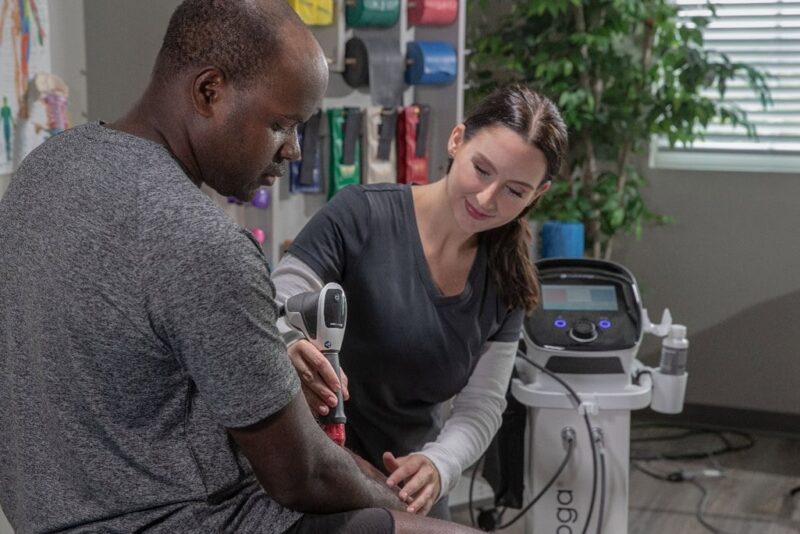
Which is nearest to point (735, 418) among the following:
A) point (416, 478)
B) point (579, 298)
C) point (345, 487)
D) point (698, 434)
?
point (698, 434)

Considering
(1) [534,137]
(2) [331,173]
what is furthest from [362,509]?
(2) [331,173]

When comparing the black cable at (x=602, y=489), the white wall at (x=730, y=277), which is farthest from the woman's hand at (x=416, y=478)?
the white wall at (x=730, y=277)

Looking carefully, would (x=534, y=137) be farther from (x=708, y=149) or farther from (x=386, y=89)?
(x=708, y=149)

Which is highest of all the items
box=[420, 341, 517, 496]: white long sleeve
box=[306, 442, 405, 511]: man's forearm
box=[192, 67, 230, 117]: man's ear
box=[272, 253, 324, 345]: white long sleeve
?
box=[192, 67, 230, 117]: man's ear

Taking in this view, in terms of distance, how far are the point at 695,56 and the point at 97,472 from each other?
10.1 ft

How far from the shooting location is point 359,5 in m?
2.85

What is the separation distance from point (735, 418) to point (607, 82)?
140 centimetres

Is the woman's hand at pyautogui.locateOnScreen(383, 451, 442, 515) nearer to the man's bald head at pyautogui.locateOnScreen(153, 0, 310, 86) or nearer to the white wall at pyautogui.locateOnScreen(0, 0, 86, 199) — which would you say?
the man's bald head at pyautogui.locateOnScreen(153, 0, 310, 86)

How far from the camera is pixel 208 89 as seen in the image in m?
1.00

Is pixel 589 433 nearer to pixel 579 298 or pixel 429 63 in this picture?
pixel 579 298

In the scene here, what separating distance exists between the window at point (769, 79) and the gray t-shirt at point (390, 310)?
2.57 metres

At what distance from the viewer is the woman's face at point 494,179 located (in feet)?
5.51

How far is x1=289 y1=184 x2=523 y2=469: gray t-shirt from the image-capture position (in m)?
1.69

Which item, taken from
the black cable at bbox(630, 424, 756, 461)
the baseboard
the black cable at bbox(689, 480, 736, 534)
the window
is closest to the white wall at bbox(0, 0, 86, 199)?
the black cable at bbox(689, 480, 736, 534)
